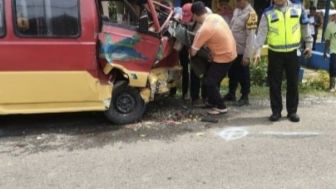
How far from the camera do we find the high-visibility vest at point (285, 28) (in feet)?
22.8

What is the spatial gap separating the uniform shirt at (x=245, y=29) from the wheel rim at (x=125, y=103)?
74.5 inches

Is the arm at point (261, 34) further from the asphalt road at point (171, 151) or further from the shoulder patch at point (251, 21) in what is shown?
the asphalt road at point (171, 151)

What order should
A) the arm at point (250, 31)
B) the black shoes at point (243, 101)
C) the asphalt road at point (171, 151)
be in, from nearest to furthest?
the asphalt road at point (171, 151), the arm at point (250, 31), the black shoes at point (243, 101)

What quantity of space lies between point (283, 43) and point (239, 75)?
136cm

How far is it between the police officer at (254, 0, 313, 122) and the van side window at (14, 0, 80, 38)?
247cm

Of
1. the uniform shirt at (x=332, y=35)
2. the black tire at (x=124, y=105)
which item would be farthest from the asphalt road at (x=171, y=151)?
the uniform shirt at (x=332, y=35)

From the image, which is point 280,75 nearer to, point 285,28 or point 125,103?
point 285,28

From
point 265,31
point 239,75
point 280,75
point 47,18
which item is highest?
point 47,18

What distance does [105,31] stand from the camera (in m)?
6.77

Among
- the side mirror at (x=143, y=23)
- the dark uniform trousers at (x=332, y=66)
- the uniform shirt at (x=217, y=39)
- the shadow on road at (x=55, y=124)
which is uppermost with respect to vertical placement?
the side mirror at (x=143, y=23)

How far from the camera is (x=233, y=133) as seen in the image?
6730mm

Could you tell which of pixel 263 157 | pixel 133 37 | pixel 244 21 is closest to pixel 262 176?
pixel 263 157

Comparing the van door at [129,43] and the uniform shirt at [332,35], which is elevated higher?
the van door at [129,43]

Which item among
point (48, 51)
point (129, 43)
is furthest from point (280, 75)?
point (48, 51)
